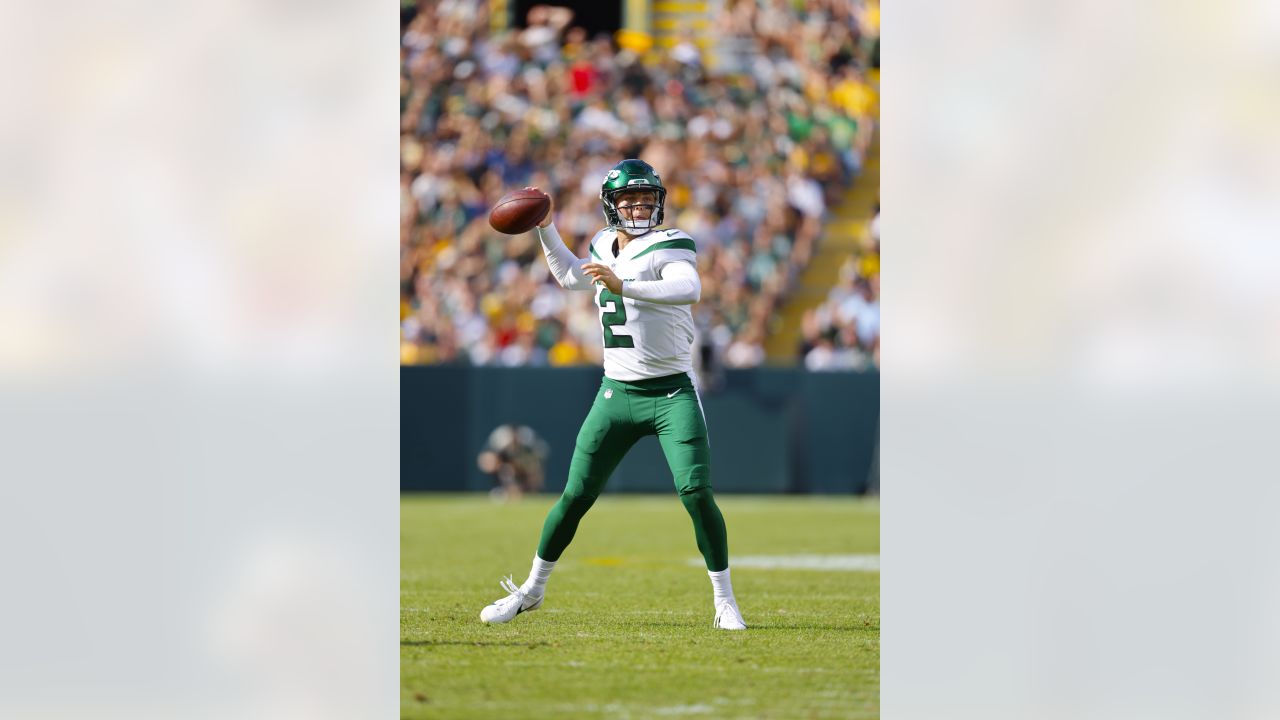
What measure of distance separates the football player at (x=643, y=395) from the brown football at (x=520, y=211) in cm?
11

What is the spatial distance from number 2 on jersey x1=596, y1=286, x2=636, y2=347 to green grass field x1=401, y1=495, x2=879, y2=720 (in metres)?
1.04

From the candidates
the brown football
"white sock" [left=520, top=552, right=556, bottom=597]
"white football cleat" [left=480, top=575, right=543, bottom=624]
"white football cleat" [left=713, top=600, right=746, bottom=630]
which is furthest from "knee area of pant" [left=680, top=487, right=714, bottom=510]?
the brown football

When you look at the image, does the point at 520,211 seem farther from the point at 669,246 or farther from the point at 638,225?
the point at 669,246

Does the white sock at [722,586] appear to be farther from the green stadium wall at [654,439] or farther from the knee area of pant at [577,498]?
the green stadium wall at [654,439]

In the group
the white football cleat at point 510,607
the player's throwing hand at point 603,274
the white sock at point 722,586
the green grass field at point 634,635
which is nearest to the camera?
the green grass field at point 634,635

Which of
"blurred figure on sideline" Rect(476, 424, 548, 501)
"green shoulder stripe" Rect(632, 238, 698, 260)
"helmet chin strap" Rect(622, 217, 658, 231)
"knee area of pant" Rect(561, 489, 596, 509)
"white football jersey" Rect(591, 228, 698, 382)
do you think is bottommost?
"blurred figure on sideline" Rect(476, 424, 548, 501)

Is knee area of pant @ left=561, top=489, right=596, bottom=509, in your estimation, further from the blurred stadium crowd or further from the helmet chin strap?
the blurred stadium crowd

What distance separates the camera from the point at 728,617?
5.54m

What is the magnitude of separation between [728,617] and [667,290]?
120 cm

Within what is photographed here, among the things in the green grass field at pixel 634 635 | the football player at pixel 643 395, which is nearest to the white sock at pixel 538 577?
the football player at pixel 643 395

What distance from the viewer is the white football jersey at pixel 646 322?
5.61 meters

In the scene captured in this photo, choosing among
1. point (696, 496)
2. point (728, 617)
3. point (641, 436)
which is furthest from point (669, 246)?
point (728, 617)

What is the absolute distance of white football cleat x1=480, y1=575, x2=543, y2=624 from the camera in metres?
5.66
